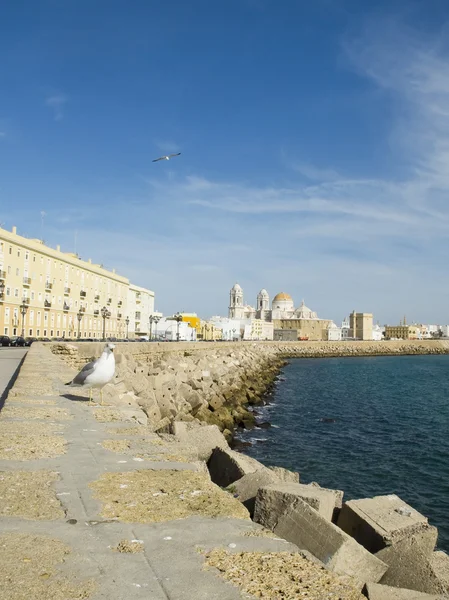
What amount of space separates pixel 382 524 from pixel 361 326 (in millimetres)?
171847

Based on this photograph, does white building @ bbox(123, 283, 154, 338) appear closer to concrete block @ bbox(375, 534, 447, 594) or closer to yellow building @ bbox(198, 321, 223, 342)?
yellow building @ bbox(198, 321, 223, 342)

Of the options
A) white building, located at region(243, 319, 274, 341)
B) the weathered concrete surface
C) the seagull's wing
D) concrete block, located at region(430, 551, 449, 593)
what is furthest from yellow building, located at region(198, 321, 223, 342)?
the weathered concrete surface

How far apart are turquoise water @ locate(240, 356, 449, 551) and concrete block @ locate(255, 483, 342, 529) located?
5355 mm

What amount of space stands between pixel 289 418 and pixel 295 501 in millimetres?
19491

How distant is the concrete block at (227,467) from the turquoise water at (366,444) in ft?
14.0

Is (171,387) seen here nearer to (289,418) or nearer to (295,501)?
(289,418)

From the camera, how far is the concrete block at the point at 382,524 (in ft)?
18.2

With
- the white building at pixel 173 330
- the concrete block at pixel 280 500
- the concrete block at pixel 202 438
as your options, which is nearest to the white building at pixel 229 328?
the white building at pixel 173 330

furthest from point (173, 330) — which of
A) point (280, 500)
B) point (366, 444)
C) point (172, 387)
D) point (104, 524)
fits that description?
point (104, 524)

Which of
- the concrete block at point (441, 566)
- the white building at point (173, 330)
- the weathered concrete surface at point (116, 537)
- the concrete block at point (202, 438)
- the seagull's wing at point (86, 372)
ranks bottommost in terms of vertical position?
the concrete block at point (441, 566)

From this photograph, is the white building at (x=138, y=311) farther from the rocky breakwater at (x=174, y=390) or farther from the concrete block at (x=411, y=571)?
the concrete block at (x=411, y=571)

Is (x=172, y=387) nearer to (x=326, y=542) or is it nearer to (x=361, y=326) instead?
(x=326, y=542)

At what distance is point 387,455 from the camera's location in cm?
1641

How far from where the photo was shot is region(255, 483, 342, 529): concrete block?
4961 millimetres
